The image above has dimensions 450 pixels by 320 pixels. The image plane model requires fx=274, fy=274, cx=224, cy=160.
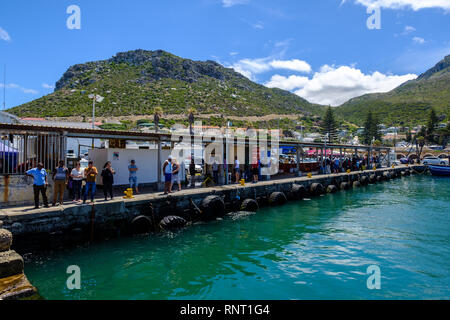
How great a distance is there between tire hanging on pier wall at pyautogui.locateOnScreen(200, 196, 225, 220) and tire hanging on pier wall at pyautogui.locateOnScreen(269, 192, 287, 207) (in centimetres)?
428

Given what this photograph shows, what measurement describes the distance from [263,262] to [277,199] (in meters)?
8.58

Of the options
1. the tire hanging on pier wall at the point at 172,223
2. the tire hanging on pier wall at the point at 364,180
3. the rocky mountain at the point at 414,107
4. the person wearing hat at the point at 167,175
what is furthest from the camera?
the rocky mountain at the point at 414,107

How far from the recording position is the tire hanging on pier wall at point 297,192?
1855 centimetres

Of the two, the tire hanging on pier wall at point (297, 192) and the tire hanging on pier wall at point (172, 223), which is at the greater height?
the tire hanging on pier wall at point (297, 192)

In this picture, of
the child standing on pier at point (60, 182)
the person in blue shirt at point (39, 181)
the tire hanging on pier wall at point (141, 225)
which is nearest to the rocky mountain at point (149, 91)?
the child standing on pier at point (60, 182)

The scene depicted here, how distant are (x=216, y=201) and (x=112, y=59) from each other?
91.0m

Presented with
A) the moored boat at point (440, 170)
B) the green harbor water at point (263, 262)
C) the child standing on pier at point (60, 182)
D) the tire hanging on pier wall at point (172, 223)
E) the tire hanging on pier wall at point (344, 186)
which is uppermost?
the child standing on pier at point (60, 182)

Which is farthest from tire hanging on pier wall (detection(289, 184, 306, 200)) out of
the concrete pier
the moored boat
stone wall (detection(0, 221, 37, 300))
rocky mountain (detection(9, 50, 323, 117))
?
rocky mountain (detection(9, 50, 323, 117))

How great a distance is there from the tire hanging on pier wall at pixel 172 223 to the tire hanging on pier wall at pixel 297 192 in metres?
9.33

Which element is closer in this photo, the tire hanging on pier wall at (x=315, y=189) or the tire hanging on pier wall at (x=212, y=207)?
the tire hanging on pier wall at (x=212, y=207)

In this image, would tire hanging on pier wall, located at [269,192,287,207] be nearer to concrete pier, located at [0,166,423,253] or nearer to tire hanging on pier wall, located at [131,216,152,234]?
concrete pier, located at [0,166,423,253]

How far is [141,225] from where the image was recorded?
34.6ft

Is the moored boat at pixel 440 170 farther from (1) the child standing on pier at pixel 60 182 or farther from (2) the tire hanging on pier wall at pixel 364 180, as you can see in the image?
(1) the child standing on pier at pixel 60 182
